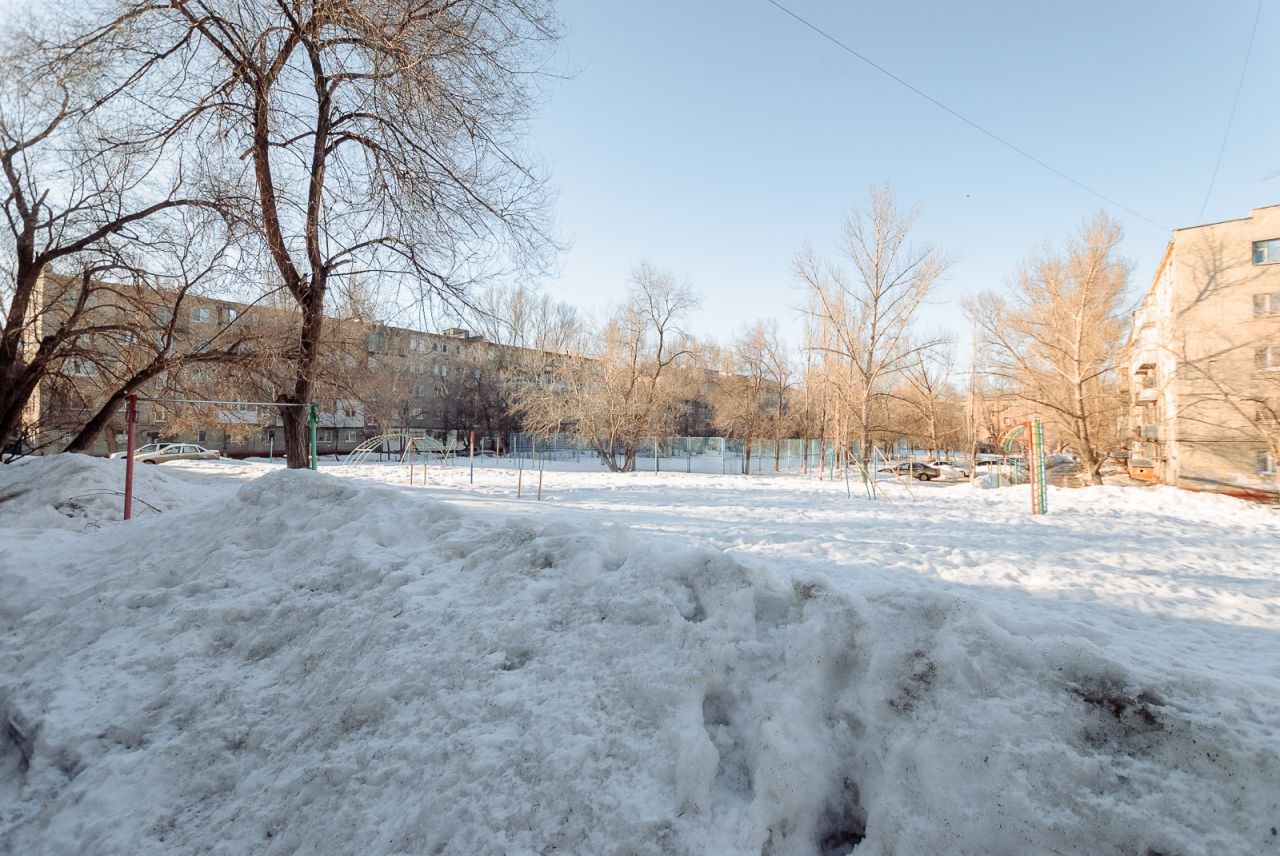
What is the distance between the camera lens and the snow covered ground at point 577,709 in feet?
6.63

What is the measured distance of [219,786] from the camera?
2.64 metres

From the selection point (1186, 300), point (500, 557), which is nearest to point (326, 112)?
point (500, 557)

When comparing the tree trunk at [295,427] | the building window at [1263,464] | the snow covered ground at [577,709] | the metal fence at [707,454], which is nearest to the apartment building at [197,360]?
the tree trunk at [295,427]

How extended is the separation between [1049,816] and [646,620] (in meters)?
1.75

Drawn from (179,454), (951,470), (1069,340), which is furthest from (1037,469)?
(179,454)

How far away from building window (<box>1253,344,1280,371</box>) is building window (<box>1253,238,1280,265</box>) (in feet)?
14.9

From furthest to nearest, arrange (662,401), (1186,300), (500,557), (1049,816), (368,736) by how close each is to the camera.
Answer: (662,401), (1186,300), (500,557), (368,736), (1049,816)

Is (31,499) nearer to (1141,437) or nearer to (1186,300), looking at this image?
(1186,300)

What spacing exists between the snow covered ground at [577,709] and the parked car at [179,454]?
32.7 meters

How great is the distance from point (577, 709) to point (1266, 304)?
109 feet

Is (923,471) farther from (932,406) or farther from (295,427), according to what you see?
(295,427)

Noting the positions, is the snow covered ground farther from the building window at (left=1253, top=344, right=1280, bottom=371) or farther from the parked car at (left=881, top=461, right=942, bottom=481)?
the parked car at (left=881, top=461, right=942, bottom=481)

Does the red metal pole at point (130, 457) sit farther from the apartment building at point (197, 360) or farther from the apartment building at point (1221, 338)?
the apartment building at point (1221, 338)

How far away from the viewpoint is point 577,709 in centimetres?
258
